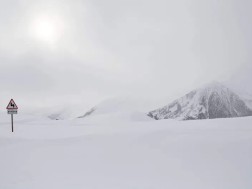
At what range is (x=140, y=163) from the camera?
26.3ft

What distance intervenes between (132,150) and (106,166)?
1275 mm

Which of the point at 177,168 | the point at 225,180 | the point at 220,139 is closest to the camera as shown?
the point at 225,180

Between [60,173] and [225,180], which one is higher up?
[60,173]

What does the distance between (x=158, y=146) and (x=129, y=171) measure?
5.90 feet

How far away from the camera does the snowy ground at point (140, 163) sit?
6926 mm

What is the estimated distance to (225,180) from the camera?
6707 millimetres

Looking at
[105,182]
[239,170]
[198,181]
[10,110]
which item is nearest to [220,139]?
[239,170]

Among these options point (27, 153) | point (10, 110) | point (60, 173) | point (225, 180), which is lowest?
point (225, 180)

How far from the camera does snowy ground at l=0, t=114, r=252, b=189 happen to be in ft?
22.7

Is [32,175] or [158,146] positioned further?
[158,146]

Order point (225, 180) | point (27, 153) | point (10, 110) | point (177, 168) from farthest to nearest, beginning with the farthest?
point (10, 110), point (27, 153), point (177, 168), point (225, 180)

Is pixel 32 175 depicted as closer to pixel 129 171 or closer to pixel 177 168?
pixel 129 171

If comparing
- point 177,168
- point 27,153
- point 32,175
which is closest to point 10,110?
point 27,153

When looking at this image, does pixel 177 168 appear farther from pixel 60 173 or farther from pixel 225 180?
pixel 60 173
